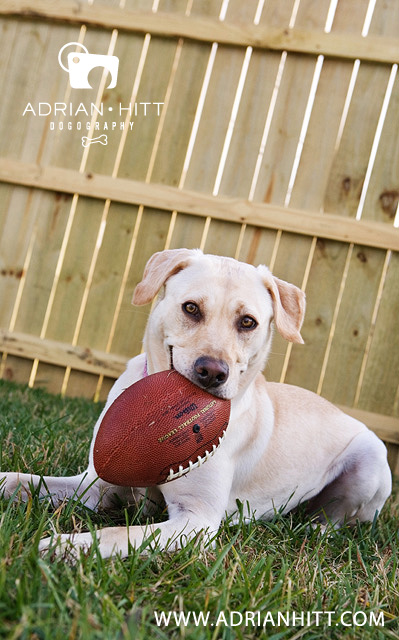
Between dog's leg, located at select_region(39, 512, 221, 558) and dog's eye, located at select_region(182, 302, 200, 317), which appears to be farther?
dog's eye, located at select_region(182, 302, 200, 317)

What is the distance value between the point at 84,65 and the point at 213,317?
379cm

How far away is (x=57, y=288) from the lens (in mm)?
5434

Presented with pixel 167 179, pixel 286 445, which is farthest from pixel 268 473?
pixel 167 179

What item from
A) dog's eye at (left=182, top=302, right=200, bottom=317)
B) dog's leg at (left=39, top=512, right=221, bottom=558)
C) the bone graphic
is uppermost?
the bone graphic

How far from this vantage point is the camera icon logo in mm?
5410

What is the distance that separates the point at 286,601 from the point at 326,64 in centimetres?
431

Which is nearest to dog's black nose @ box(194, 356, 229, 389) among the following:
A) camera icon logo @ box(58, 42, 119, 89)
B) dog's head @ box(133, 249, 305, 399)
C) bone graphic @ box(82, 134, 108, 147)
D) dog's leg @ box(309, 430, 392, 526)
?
dog's head @ box(133, 249, 305, 399)

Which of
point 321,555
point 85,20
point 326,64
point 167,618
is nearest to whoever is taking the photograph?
point 167,618

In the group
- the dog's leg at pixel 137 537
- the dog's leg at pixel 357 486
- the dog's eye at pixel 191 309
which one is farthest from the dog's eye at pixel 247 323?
the dog's leg at pixel 357 486

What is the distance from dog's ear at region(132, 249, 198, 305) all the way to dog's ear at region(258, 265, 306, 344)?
359 millimetres

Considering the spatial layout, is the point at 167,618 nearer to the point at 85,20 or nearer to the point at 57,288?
the point at 57,288

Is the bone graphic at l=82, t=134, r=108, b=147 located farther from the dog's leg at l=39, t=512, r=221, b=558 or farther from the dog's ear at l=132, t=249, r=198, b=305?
the dog's leg at l=39, t=512, r=221, b=558

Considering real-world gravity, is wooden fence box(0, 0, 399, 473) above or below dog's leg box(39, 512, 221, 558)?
above

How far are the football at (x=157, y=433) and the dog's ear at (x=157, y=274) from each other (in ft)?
1.65
